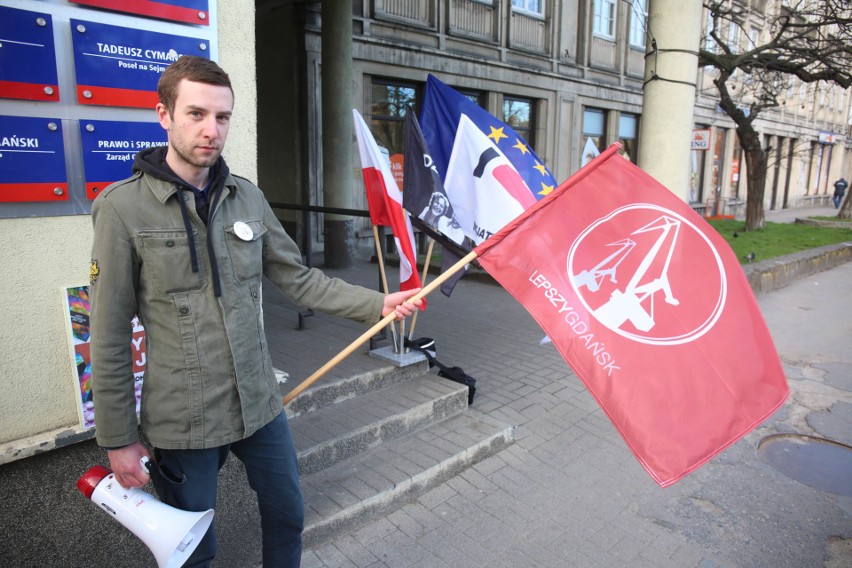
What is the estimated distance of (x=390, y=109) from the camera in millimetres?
12508

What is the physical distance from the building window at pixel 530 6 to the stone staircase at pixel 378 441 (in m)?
13.0

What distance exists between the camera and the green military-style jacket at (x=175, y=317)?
5.90ft

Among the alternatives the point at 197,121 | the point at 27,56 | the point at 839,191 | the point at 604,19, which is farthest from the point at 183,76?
the point at 839,191

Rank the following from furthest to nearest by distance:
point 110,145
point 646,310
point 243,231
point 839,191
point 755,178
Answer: point 839,191, point 755,178, point 110,145, point 646,310, point 243,231

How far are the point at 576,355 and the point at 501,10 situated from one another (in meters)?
13.8

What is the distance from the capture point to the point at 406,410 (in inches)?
158

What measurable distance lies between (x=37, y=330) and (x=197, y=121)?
4.76ft

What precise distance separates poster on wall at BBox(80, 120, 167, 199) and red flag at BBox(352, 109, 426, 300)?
179 centimetres

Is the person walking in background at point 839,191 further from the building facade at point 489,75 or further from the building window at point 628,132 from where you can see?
the building window at point 628,132

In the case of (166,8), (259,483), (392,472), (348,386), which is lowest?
(392,472)

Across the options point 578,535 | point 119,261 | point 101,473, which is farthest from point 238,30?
point 578,535

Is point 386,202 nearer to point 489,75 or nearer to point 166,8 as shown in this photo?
point 166,8

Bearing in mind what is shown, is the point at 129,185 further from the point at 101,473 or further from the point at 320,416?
the point at 320,416

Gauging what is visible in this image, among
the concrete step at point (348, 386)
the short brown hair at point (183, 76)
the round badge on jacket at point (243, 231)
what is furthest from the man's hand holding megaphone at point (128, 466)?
the concrete step at point (348, 386)
